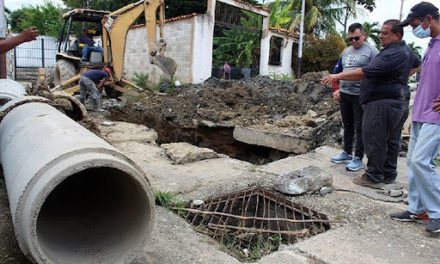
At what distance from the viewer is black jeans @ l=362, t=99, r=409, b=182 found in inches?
146

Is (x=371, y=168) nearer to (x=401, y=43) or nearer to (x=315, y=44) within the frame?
(x=401, y=43)

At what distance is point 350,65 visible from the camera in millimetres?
4453

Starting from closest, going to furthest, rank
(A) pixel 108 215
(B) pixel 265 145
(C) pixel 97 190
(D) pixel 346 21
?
(A) pixel 108 215, (C) pixel 97 190, (B) pixel 265 145, (D) pixel 346 21

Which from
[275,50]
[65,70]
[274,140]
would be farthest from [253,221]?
[275,50]

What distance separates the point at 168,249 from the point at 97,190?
0.67 m

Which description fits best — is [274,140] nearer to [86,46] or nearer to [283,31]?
[86,46]

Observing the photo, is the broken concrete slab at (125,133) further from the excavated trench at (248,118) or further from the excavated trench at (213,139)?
the excavated trench at (248,118)

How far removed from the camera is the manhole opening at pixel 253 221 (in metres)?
2.84

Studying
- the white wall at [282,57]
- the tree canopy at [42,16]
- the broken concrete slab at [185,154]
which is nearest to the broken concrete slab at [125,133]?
the broken concrete slab at [185,154]

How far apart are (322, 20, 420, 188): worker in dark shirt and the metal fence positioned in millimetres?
21479

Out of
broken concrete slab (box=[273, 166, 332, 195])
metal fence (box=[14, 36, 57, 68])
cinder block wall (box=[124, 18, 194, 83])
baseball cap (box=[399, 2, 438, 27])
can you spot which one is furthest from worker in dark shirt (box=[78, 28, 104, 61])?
metal fence (box=[14, 36, 57, 68])

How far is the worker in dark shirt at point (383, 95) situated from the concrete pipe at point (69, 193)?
2.45 meters

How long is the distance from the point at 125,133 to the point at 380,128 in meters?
4.09

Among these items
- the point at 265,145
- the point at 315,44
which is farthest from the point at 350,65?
the point at 315,44
